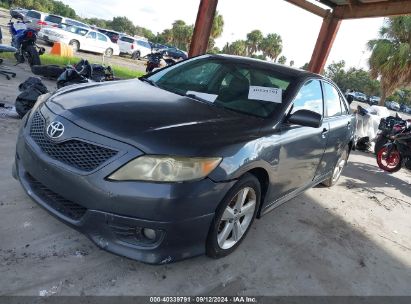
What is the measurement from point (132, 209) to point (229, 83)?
6.03ft

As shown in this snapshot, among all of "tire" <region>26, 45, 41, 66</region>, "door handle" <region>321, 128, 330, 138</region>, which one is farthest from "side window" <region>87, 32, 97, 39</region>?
"door handle" <region>321, 128, 330, 138</region>

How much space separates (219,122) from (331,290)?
163 centimetres

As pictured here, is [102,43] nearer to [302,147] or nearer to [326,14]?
[326,14]

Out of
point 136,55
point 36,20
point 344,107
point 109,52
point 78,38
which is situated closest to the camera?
point 344,107

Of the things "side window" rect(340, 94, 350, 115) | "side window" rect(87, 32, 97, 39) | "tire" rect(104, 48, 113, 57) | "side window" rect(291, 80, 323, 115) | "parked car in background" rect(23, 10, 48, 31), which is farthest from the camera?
"tire" rect(104, 48, 113, 57)

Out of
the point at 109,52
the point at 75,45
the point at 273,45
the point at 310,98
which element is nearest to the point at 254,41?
the point at 273,45

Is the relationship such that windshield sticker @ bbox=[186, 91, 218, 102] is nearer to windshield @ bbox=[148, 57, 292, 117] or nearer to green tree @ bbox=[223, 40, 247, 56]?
windshield @ bbox=[148, 57, 292, 117]

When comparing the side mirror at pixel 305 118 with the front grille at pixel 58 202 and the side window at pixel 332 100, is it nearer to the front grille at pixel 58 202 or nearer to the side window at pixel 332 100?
the side window at pixel 332 100

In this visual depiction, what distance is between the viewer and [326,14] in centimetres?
1024

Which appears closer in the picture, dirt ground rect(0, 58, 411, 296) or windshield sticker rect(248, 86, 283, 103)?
dirt ground rect(0, 58, 411, 296)

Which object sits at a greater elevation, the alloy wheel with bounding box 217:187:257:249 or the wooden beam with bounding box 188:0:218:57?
the wooden beam with bounding box 188:0:218:57

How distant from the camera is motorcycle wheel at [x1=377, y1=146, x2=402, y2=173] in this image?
25.3 feet

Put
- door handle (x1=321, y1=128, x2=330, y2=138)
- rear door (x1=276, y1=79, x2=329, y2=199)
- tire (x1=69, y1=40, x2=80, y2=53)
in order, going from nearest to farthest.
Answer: rear door (x1=276, y1=79, x2=329, y2=199) < door handle (x1=321, y1=128, x2=330, y2=138) < tire (x1=69, y1=40, x2=80, y2=53)

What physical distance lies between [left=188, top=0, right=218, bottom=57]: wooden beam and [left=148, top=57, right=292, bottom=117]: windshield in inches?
164
